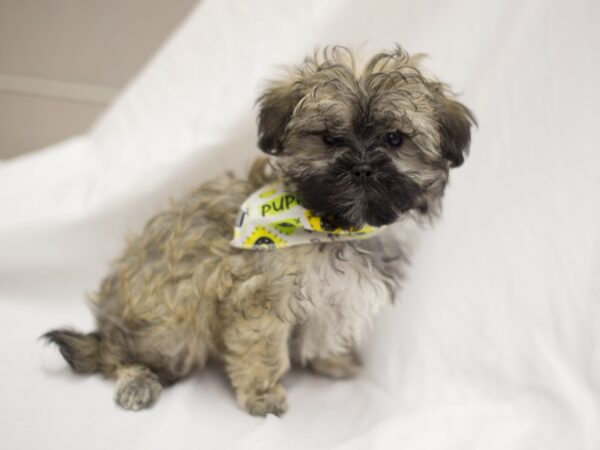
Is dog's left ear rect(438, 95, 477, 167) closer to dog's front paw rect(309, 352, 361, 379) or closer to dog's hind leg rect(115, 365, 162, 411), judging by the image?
dog's front paw rect(309, 352, 361, 379)

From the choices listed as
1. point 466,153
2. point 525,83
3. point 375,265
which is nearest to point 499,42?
point 525,83

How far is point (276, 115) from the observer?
2.12 m

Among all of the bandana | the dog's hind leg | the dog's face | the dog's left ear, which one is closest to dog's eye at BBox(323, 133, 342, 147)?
the dog's face

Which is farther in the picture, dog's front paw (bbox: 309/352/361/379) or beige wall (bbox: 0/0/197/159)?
beige wall (bbox: 0/0/197/159)

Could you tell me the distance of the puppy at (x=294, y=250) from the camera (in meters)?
1.91

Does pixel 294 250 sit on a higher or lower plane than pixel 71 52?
lower

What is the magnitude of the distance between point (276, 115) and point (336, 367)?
4.01ft

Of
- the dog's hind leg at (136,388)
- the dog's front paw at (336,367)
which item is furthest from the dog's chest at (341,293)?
the dog's hind leg at (136,388)

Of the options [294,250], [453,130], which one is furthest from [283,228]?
[453,130]

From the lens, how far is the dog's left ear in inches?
80.0

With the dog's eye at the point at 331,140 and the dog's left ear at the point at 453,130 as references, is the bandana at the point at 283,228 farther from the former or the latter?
the dog's left ear at the point at 453,130

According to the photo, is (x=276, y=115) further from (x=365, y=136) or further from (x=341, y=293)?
(x=341, y=293)

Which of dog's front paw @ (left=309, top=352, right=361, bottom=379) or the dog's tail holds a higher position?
the dog's tail

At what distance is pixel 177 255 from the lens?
2318 millimetres
